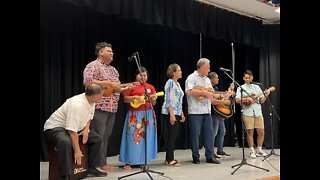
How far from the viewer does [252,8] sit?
21.7ft

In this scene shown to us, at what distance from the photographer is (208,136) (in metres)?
4.83

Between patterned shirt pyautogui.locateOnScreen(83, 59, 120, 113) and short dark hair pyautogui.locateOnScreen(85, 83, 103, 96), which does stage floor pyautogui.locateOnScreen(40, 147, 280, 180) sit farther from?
short dark hair pyautogui.locateOnScreen(85, 83, 103, 96)

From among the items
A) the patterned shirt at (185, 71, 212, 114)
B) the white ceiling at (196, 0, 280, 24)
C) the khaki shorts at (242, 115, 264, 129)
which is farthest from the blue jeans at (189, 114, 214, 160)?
the white ceiling at (196, 0, 280, 24)

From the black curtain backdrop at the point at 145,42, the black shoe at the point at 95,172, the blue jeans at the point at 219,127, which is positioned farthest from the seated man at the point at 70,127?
the blue jeans at the point at 219,127

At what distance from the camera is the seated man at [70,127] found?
10.4 ft

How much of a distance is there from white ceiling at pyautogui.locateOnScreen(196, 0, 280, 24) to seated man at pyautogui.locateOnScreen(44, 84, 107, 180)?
3.47 m

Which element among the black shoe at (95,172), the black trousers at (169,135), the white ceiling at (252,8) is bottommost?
the black shoe at (95,172)

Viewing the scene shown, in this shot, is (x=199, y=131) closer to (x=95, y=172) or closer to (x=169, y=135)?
(x=169, y=135)

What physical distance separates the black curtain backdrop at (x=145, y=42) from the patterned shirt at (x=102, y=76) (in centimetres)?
91

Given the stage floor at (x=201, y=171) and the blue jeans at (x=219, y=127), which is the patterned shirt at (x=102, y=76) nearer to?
the stage floor at (x=201, y=171)
